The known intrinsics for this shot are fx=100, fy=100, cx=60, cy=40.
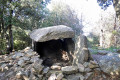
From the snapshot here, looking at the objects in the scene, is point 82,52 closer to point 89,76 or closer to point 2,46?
point 89,76

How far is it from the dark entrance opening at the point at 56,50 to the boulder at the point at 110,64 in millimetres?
1568

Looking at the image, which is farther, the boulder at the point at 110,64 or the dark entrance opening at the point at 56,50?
the dark entrance opening at the point at 56,50

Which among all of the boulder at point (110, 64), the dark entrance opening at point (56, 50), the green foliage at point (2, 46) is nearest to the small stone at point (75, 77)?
the boulder at point (110, 64)

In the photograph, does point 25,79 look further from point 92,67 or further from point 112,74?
point 112,74

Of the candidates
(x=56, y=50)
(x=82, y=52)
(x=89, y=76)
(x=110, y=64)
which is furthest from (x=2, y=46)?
(x=110, y=64)

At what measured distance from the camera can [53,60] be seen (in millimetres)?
4906

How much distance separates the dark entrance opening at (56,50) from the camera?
4.70 metres

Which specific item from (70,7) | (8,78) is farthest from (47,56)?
(70,7)

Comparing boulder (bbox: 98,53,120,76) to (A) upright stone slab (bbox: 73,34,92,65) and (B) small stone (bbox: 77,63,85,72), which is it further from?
(B) small stone (bbox: 77,63,85,72)

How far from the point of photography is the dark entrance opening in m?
4.70

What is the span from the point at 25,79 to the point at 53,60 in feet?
6.72

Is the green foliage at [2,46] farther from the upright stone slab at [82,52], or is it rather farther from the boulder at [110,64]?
the boulder at [110,64]

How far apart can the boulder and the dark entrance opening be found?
1.57m

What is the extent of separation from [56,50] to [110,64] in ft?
10.1
